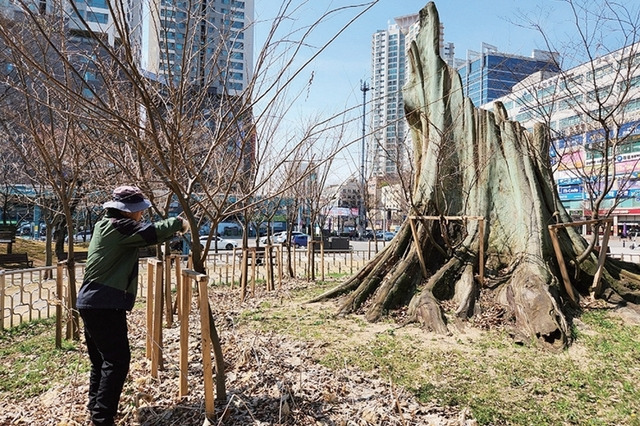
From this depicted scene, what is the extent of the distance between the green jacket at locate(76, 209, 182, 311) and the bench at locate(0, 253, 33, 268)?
1530 centimetres

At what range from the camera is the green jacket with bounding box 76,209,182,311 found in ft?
9.05

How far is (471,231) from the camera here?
22.7 ft

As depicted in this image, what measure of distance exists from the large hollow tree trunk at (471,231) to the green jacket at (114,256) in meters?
3.73

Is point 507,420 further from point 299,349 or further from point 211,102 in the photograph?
point 211,102

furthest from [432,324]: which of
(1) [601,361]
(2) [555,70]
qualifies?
(2) [555,70]

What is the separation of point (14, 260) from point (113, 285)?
15597 mm

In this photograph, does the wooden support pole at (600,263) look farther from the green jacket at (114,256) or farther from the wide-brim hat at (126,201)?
the wide-brim hat at (126,201)

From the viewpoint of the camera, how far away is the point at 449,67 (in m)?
7.99

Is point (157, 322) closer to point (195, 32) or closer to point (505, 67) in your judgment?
point (195, 32)

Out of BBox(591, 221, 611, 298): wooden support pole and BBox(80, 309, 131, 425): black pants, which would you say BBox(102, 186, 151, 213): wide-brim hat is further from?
BBox(591, 221, 611, 298): wooden support pole

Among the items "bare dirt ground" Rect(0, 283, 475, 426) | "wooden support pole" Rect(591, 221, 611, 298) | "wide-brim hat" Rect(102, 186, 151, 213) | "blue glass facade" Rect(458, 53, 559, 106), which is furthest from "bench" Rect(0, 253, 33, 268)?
"wooden support pole" Rect(591, 221, 611, 298)

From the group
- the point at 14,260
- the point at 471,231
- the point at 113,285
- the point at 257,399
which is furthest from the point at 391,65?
the point at 14,260

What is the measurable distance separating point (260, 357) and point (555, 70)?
5873 mm

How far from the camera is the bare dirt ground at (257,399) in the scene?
3045mm
